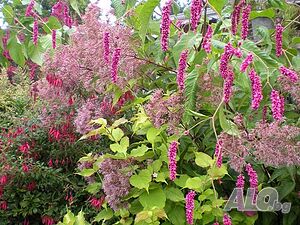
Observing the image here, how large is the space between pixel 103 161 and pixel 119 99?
1.23 ft

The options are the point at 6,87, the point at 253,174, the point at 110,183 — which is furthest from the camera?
the point at 6,87

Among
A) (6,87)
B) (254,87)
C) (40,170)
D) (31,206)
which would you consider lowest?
(6,87)

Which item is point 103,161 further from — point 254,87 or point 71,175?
point 71,175

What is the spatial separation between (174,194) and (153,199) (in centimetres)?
8

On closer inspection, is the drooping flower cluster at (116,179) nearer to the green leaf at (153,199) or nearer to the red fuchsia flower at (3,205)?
the green leaf at (153,199)

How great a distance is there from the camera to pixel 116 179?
186cm

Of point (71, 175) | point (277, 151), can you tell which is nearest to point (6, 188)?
point (71, 175)

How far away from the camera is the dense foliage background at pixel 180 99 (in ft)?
4.51

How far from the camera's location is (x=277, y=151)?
54.8 inches

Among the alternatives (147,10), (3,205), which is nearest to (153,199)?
(147,10)

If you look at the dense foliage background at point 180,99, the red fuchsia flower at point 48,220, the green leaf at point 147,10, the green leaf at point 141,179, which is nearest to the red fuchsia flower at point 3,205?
the red fuchsia flower at point 48,220

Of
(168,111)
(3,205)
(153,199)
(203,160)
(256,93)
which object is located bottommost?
(3,205)

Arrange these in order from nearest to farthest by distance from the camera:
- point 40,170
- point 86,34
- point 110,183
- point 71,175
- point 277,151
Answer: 1. point 277,151
2. point 110,183
3. point 86,34
4. point 40,170
5. point 71,175

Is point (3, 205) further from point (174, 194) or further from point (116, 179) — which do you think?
point (174, 194)
